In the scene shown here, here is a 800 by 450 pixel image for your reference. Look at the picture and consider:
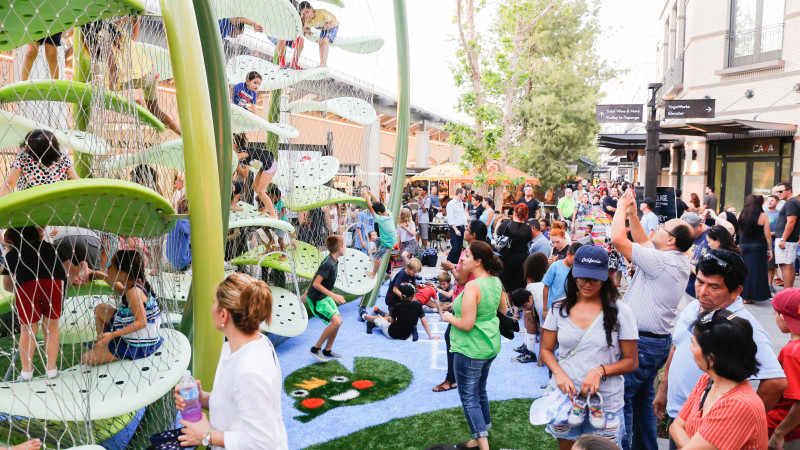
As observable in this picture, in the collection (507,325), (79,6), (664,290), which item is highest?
(79,6)

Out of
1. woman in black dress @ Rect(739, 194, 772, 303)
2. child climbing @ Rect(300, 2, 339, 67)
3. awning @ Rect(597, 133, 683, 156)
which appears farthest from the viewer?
awning @ Rect(597, 133, 683, 156)

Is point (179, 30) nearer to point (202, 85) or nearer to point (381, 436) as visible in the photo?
point (202, 85)

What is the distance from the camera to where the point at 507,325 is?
4582mm

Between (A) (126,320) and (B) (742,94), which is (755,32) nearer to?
(B) (742,94)

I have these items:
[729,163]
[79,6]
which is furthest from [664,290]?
[729,163]

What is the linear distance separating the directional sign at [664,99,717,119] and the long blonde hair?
11611 mm

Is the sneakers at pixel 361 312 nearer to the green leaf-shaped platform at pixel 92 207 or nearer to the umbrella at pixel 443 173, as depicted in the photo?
the green leaf-shaped platform at pixel 92 207

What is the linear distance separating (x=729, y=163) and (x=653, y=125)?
24.3 feet

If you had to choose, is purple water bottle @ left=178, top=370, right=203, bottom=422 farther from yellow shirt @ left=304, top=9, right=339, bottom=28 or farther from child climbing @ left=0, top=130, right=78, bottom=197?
yellow shirt @ left=304, top=9, right=339, bottom=28

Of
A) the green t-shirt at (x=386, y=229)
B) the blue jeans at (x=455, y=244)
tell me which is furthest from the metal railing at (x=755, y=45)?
the green t-shirt at (x=386, y=229)

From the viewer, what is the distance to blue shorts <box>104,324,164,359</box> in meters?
3.29

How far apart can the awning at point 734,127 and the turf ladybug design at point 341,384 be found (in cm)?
1102

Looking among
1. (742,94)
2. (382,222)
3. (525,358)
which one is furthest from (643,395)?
(742,94)

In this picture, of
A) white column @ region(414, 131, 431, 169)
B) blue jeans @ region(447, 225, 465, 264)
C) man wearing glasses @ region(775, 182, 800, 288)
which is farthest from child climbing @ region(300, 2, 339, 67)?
white column @ region(414, 131, 431, 169)
